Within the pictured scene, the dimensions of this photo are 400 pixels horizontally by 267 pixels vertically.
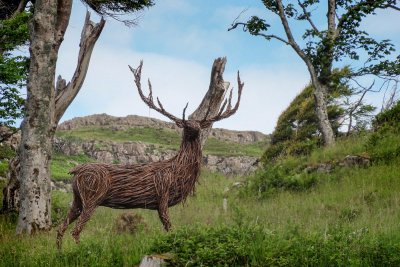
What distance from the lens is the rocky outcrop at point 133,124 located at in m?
61.0

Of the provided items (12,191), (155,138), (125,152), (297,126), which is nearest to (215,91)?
(12,191)

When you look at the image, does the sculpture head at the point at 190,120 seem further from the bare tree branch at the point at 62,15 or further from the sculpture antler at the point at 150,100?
the bare tree branch at the point at 62,15

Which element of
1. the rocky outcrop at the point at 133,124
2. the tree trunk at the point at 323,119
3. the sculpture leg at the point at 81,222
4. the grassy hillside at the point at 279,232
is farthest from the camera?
the rocky outcrop at the point at 133,124

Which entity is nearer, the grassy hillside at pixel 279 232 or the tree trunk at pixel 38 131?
the grassy hillside at pixel 279 232

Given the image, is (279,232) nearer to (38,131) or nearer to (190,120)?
(190,120)

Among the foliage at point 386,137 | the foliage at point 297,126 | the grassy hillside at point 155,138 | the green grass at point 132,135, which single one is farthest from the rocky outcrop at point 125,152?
the foliage at point 386,137

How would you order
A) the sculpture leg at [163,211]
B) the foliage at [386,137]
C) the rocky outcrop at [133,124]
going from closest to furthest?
the sculpture leg at [163,211] < the foliage at [386,137] < the rocky outcrop at [133,124]

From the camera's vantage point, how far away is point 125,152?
4591cm

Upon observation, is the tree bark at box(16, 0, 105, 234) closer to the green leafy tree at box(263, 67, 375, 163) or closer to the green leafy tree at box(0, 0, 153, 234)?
the green leafy tree at box(0, 0, 153, 234)

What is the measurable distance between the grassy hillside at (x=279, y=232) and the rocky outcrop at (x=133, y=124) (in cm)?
4535

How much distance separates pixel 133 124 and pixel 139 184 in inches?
2122

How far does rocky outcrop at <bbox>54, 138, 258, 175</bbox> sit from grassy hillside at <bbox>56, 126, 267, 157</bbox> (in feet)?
4.83

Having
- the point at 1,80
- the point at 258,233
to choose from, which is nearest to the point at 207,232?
the point at 258,233

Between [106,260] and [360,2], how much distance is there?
59.3ft
